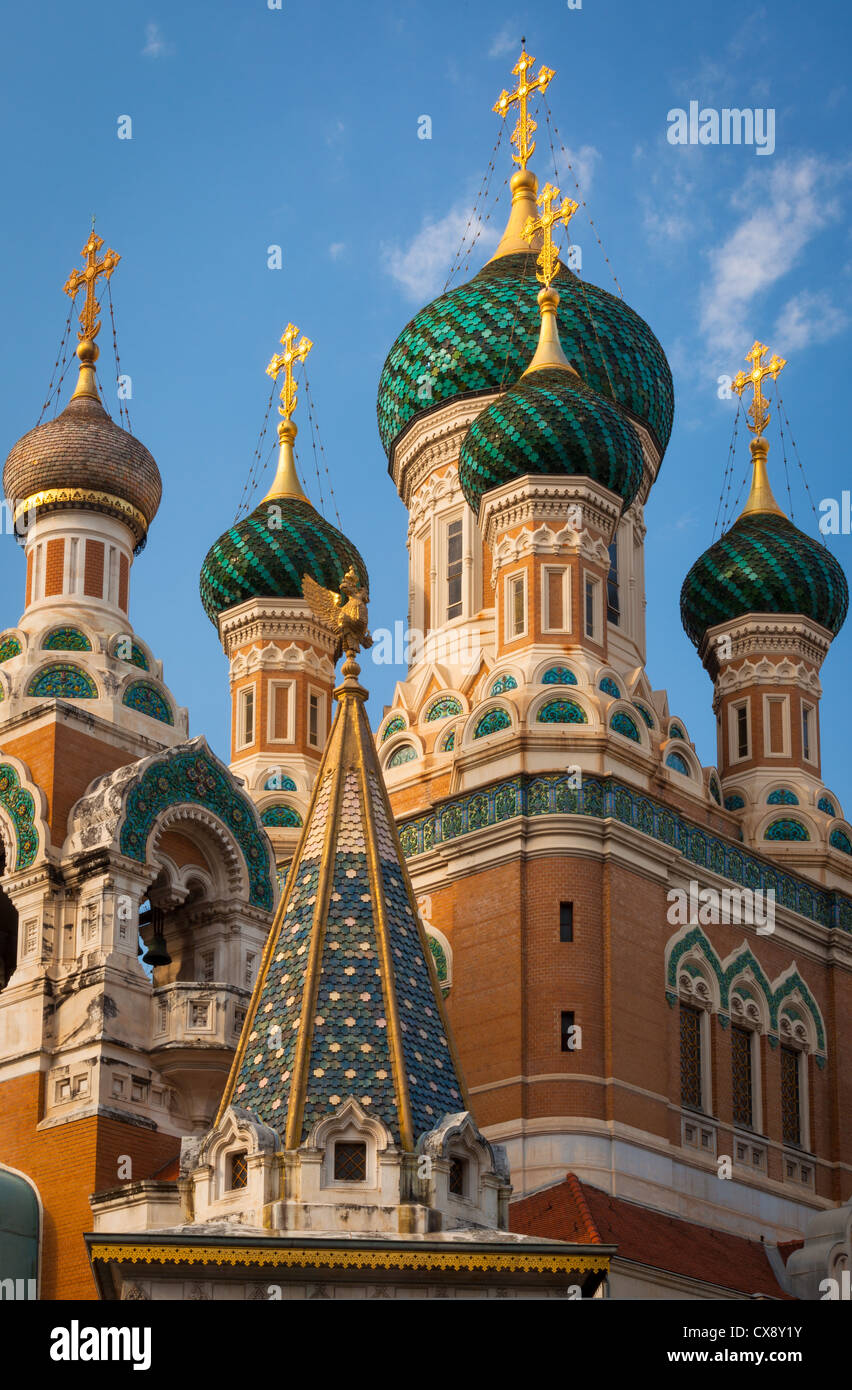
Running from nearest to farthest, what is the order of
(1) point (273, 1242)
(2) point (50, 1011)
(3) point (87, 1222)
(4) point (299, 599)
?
1. (1) point (273, 1242)
2. (3) point (87, 1222)
3. (2) point (50, 1011)
4. (4) point (299, 599)

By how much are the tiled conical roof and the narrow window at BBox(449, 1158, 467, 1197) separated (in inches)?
9.5

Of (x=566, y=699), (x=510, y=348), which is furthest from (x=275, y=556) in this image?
(x=566, y=699)

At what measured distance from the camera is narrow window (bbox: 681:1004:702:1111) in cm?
2197

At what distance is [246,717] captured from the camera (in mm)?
25938

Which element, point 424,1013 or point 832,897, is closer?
point 424,1013

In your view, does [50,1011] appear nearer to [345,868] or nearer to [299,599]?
[345,868]

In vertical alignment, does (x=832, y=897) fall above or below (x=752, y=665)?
below

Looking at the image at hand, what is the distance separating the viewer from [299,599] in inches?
1017

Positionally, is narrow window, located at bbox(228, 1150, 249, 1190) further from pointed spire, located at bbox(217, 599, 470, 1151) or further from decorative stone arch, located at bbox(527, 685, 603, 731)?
decorative stone arch, located at bbox(527, 685, 603, 731)

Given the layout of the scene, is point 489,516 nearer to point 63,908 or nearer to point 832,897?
point 832,897

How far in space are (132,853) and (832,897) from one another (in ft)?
28.2
